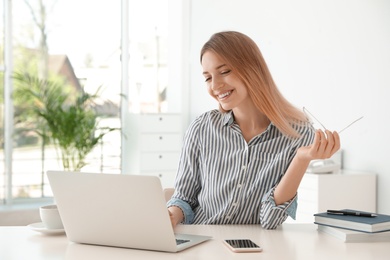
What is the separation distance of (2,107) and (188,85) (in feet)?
7.41

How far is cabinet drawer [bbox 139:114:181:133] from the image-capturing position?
22.9 ft

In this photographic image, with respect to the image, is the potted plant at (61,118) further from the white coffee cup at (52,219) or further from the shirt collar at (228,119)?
A: the white coffee cup at (52,219)

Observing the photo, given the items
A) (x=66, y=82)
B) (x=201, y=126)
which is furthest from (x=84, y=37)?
(x=201, y=126)

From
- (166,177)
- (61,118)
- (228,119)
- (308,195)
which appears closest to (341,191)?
(308,195)

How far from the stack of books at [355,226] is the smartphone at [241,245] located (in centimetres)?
31

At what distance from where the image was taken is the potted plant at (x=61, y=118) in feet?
21.7

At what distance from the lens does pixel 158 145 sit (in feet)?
23.0

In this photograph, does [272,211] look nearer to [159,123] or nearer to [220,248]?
[220,248]

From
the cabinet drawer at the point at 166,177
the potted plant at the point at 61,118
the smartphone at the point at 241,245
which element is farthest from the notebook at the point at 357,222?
the cabinet drawer at the point at 166,177

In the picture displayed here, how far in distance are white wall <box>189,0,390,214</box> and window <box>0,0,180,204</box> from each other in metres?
1.99

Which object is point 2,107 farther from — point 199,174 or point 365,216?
point 365,216

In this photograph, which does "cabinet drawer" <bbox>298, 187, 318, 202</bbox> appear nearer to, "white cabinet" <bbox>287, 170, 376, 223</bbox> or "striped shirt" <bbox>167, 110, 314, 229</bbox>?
"white cabinet" <bbox>287, 170, 376, 223</bbox>

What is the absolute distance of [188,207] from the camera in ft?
7.93

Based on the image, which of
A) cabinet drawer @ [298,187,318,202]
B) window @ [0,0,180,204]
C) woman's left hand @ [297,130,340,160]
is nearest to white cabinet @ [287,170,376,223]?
cabinet drawer @ [298,187,318,202]
